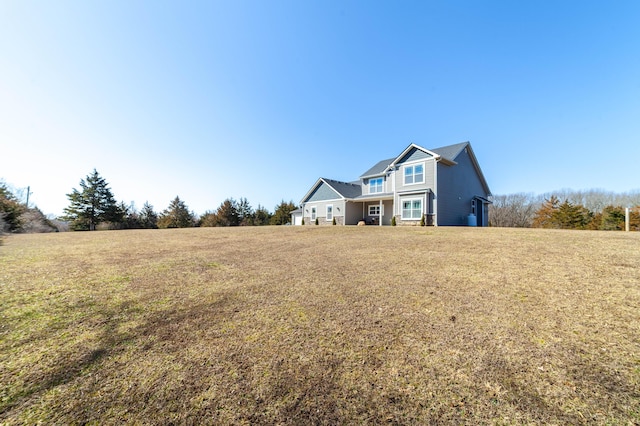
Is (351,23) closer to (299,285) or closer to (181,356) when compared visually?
(299,285)

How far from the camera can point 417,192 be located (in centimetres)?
1770

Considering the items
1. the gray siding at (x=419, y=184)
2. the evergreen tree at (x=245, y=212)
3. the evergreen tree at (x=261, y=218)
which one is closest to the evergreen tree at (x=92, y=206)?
the evergreen tree at (x=245, y=212)

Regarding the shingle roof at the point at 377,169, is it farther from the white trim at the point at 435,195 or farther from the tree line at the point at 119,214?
the tree line at the point at 119,214

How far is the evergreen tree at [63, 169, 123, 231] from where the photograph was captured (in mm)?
32250

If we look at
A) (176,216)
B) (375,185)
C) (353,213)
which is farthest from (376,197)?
(176,216)

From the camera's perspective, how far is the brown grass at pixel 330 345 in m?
1.85

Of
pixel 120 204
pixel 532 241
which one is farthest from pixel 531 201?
pixel 120 204

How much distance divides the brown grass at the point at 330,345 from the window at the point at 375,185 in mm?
16904

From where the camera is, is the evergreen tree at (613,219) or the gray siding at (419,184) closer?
the gray siding at (419,184)

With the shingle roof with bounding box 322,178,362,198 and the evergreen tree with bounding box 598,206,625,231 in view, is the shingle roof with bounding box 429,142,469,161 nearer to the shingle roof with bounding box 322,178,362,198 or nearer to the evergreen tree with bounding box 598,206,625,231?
the shingle roof with bounding box 322,178,362,198

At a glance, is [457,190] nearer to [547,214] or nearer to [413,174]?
[413,174]

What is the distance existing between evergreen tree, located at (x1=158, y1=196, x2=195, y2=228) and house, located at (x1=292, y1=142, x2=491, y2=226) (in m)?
25.0

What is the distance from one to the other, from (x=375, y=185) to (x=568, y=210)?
20939 mm

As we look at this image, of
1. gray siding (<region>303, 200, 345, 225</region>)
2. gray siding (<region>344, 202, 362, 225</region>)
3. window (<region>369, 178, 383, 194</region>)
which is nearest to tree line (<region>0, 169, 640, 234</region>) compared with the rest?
gray siding (<region>303, 200, 345, 225</region>)
